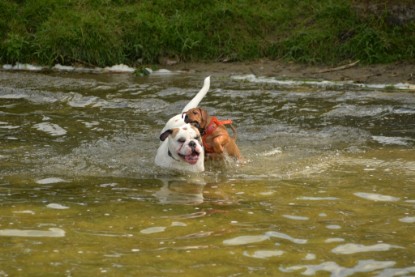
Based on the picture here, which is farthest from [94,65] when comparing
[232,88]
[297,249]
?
[297,249]

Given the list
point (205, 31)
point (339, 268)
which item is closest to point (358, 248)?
point (339, 268)

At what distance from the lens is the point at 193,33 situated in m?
14.3

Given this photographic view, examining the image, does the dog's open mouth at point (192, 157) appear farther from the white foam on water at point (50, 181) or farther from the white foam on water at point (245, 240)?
the white foam on water at point (245, 240)

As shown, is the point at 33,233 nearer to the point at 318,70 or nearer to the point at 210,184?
the point at 210,184

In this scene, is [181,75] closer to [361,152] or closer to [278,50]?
[278,50]

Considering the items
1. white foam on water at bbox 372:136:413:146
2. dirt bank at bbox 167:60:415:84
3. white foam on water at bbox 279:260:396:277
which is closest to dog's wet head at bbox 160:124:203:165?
white foam on water at bbox 372:136:413:146

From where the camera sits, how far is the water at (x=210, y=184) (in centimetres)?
536

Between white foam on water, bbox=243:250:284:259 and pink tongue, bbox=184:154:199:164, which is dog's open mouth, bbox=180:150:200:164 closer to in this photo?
pink tongue, bbox=184:154:199:164

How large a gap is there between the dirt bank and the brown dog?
4.46 metres

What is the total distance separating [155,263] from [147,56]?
9272mm

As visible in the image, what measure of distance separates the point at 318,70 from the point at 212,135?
5.02 m

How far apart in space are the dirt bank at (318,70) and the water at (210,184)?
21.9 inches

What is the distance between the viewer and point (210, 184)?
25.5 ft

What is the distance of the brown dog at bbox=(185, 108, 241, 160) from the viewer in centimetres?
859
